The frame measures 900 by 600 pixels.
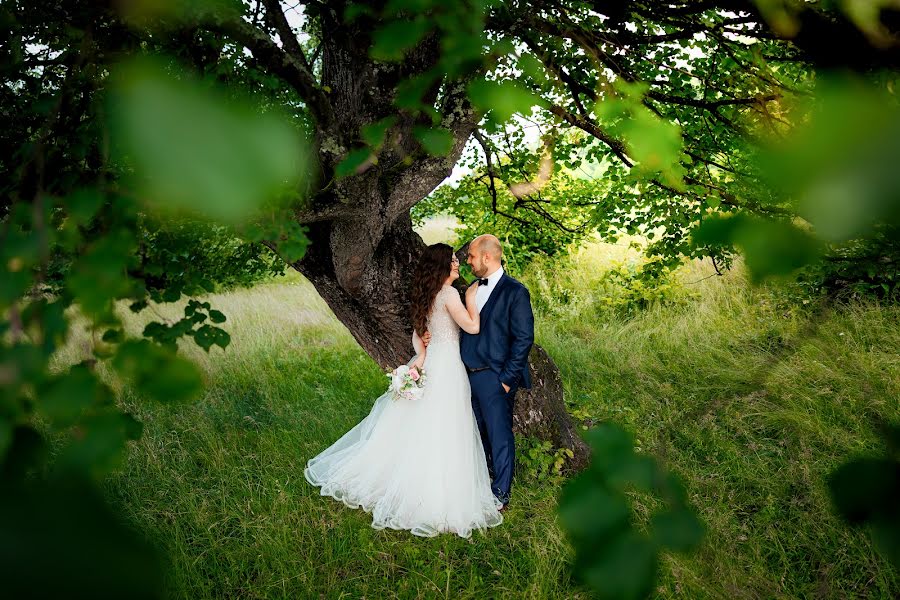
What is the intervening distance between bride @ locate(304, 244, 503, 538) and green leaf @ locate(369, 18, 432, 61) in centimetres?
302

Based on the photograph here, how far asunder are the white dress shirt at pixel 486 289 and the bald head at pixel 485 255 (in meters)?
0.04

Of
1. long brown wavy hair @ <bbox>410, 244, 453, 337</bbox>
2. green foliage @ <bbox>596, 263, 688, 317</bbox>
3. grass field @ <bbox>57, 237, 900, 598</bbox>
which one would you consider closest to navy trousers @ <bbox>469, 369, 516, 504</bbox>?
grass field @ <bbox>57, 237, 900, 598</bbox>

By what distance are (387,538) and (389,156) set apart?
8.96ft

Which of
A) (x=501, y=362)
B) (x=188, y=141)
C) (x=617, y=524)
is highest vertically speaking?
(x=188, y=141)

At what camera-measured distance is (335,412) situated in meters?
5.61

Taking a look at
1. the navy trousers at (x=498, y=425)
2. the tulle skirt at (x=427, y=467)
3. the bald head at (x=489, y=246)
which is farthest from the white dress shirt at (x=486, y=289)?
the navy trousers at (x=498, y=425)

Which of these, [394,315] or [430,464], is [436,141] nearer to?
[394,315]

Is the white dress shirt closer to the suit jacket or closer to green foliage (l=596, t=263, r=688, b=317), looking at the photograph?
the suit jacket

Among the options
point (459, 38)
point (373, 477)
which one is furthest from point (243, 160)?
point (373, 477)

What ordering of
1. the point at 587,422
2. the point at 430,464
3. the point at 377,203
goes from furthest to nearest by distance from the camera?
1. the point at 587,422
2. the point at 430,464
3. the point at 377,203

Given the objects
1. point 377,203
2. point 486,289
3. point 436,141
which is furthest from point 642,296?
point 436,141

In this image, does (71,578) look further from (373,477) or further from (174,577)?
(373,477)

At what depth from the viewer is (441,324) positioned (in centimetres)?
425

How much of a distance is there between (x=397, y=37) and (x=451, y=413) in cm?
345
